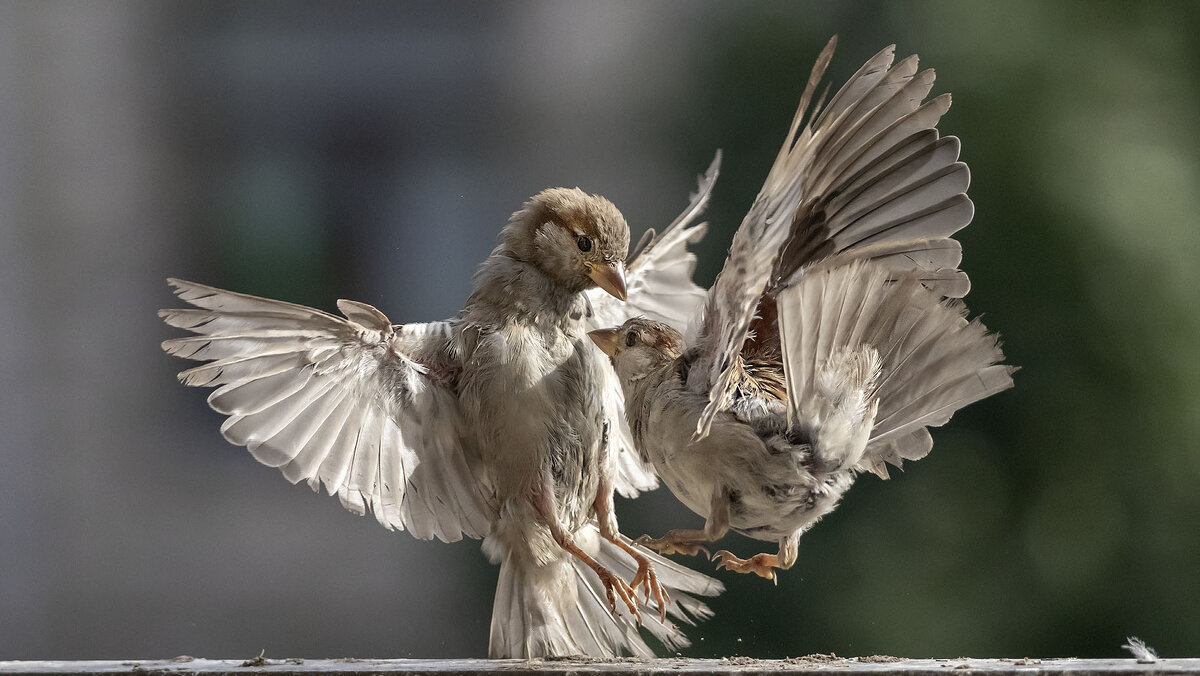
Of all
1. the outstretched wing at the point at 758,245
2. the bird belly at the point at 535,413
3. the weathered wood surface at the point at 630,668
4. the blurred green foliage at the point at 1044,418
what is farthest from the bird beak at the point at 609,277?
the blurred green foliage at the point at 1044,418

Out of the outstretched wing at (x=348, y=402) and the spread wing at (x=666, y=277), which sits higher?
the spread wing at (x=666, y=277)

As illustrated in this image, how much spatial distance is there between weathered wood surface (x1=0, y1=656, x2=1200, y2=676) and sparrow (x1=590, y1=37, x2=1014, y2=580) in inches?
8.3

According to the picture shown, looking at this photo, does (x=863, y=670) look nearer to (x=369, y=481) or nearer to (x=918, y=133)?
(x=918, y=133)

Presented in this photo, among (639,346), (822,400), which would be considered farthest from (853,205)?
(639,346)

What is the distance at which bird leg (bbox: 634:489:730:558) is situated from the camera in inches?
63.9

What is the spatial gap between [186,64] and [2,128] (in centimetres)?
87

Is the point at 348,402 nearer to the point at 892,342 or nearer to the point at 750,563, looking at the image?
the point at 750,563

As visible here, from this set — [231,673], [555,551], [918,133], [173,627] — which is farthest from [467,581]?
[918,133]

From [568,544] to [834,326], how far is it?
60 centimetres

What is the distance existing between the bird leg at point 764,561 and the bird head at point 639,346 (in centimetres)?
32

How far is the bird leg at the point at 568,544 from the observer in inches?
71.2

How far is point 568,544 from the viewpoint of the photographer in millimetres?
1861

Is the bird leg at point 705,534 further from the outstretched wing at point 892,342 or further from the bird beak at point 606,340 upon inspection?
the bird beak at point 606,340

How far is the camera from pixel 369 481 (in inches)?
75.2
